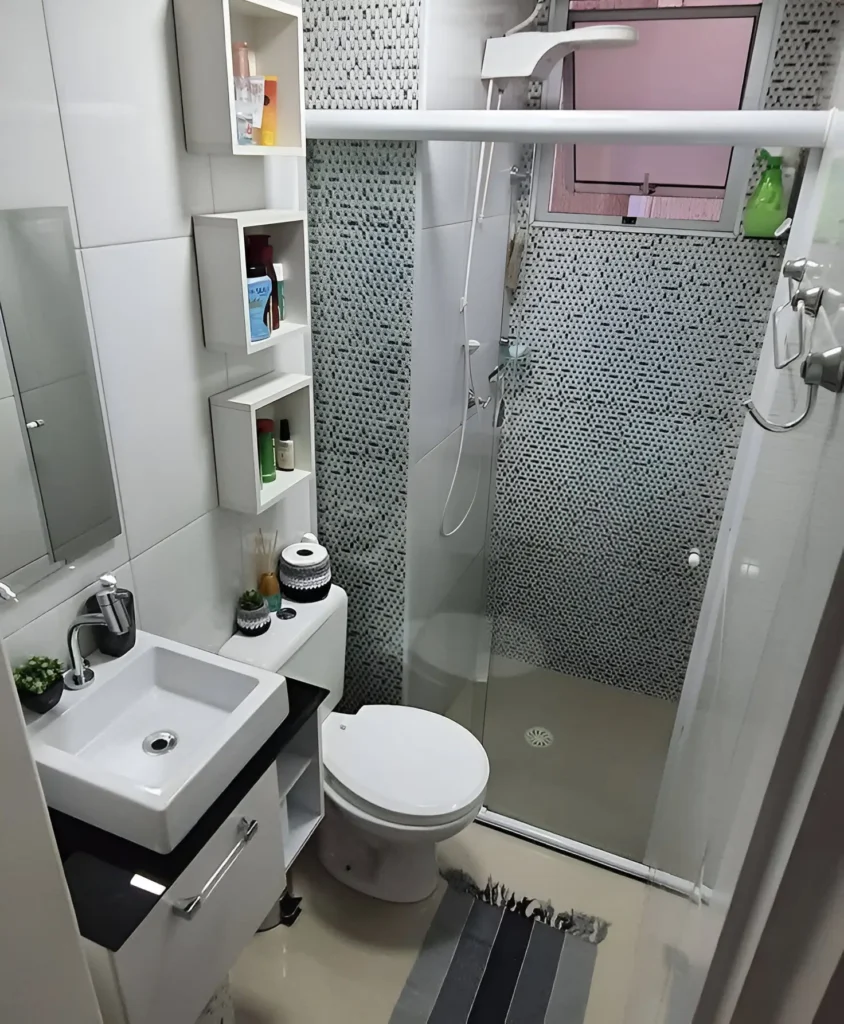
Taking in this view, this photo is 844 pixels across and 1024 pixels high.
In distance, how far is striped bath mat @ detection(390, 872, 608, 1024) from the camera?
180 centimetres

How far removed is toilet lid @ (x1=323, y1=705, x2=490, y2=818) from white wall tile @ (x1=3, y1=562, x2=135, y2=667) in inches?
30.3

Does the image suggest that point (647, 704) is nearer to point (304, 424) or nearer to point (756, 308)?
point (756, 308)

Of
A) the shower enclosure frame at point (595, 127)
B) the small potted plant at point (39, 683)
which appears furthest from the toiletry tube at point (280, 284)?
the small potted plant at point (39, 683)

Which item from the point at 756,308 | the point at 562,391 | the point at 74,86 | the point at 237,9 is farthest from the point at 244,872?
the point at 756,308

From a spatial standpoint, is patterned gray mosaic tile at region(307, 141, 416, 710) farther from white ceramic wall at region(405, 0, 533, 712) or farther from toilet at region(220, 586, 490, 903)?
toilet at region(220, 586, 490, 903)

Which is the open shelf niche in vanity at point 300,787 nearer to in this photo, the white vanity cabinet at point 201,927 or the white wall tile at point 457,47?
the white vanity cabinet at point 201,927

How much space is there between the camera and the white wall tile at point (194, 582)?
151cm

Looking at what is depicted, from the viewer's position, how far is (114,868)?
110 centimetres

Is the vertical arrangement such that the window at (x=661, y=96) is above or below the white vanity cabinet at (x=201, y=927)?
above

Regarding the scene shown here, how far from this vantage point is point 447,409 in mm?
2188

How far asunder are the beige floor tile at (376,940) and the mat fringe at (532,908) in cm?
2

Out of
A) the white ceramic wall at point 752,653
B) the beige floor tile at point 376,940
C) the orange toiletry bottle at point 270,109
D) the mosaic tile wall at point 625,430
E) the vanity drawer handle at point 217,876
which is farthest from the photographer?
the mosaic tile wall at point 625,430

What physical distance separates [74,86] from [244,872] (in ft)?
4.50

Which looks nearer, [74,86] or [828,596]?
[828,596]
